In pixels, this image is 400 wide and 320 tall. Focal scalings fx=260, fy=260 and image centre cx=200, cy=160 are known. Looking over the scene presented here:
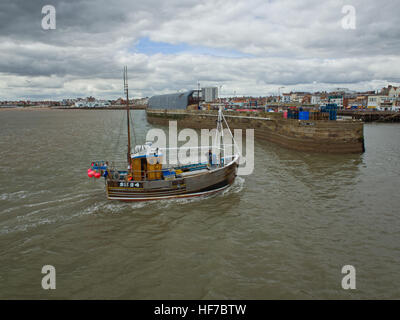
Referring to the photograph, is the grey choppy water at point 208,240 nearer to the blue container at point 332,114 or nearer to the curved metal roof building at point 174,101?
the blue container at point 332,114

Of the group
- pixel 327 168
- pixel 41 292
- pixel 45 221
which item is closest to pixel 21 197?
pixel 45 221

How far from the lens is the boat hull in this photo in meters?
16.0

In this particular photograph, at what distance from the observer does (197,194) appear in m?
17.0

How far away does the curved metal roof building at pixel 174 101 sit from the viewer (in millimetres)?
74000

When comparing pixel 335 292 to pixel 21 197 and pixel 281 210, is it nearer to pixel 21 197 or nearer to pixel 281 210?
pixel 281 210

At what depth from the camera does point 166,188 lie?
16.3m

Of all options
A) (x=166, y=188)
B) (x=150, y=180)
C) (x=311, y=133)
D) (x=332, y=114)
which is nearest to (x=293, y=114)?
(x=332, y=114)

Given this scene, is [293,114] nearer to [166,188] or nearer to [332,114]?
[332,114]

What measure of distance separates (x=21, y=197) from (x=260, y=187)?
15801mm

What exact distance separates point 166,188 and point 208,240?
551 centimetres

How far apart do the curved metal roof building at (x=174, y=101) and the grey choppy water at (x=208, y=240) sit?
2232 inches

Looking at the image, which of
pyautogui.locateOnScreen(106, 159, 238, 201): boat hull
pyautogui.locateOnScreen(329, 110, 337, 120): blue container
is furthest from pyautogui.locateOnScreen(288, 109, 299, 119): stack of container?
pyautogui.locateOnScreen(106, 159, 238, 201): boat hull
